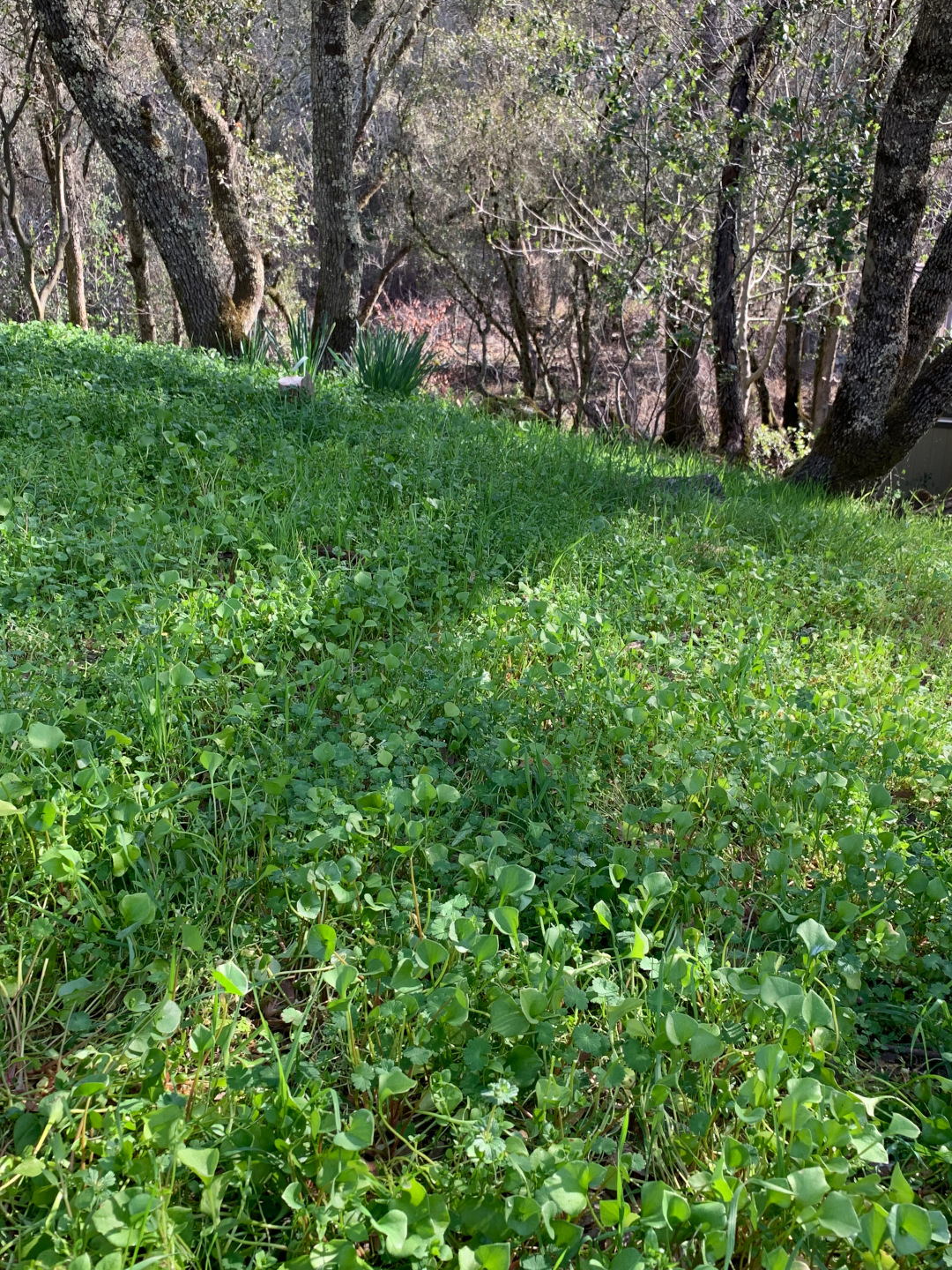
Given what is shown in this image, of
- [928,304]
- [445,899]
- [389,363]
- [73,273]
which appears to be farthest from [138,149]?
[73,273]

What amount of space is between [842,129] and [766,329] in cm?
816

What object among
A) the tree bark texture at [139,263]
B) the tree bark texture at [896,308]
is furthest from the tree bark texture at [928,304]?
the tree bark texture at [139,263]

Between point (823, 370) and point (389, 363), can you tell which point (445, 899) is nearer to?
point (389, 363)

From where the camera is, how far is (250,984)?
1.84m

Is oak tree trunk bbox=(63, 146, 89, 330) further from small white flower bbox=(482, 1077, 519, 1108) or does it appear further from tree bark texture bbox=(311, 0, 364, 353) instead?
small white flower bbox=(482, 1077, 519, 1108)

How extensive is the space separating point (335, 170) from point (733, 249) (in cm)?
386

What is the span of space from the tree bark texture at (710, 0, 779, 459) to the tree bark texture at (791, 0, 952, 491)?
81.7 inches

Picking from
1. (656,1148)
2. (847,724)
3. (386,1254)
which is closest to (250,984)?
(386,1254)

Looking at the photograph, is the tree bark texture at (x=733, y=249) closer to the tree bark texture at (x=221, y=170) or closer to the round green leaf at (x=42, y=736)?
the tree bark texture at (x=221, y=170)

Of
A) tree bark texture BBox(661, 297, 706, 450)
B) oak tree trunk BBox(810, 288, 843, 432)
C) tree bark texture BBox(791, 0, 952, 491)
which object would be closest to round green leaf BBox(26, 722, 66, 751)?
tree bark texture BBox(791, 0, 952, 491)

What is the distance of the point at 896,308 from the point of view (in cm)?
621

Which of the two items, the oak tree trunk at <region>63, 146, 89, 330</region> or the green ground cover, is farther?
the oak tree trunk at <region>63, 146, 89, 330</region>

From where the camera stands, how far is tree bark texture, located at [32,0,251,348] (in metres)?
6.72

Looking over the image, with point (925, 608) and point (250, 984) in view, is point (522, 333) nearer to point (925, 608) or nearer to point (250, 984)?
point (925, 608)
